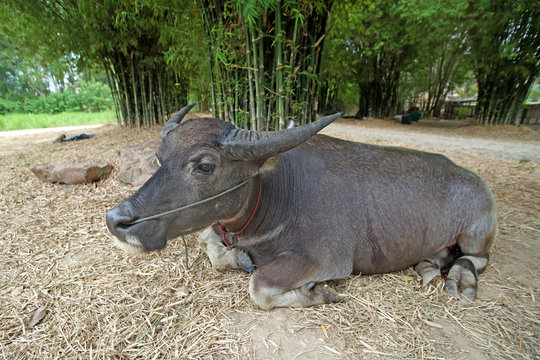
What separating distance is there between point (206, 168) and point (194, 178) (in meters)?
0.09

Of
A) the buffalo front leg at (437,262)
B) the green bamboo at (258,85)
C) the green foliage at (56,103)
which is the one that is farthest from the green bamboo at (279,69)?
the green foliage at (56,103)

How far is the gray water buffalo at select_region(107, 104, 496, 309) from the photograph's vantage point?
1537 mm

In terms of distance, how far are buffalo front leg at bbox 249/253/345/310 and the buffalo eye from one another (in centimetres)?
73

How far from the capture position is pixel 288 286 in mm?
1734

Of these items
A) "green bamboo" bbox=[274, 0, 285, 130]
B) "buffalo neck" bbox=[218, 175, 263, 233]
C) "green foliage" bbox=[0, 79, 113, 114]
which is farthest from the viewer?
"green foliage" bbox=[0, 79, 113, 114]

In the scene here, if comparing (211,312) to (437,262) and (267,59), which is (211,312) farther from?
(267,59)

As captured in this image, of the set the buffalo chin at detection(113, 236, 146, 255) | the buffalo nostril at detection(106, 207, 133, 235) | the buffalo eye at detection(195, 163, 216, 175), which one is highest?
the buffalo eye at detection(195, 163, 216, 175)

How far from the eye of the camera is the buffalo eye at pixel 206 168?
157 centimetres

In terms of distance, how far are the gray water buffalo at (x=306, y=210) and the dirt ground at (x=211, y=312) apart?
0.43 feet

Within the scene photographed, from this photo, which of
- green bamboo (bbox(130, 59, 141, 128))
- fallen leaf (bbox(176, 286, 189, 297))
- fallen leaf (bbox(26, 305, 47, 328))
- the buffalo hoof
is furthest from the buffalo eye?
green bamboo (bbox(130, 59, 141, 128))

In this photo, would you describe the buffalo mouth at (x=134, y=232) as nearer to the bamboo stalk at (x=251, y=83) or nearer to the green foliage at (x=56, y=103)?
the bamboo stalk at (x=251, y=83)

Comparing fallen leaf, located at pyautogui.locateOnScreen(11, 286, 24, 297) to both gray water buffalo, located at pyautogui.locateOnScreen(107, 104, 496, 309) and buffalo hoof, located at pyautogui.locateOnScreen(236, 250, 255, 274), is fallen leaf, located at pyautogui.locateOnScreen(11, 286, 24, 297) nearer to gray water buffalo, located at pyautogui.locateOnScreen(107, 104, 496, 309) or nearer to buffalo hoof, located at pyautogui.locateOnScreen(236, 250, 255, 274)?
gray water buffalo, located at pyautogui.locateOnScreen(107, 104, 496, 309)

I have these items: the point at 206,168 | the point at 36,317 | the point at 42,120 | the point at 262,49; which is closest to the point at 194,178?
the point at 206,168

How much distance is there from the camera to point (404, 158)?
2240 mm
